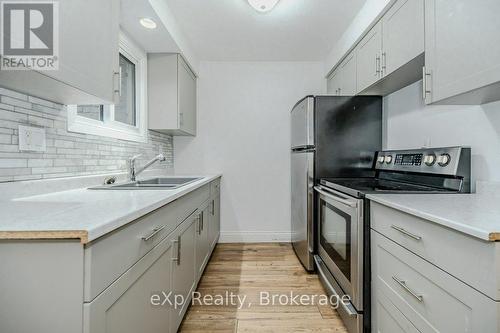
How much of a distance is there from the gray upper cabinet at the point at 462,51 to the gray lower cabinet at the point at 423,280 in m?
0.62

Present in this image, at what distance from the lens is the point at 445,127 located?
1712 millimetres

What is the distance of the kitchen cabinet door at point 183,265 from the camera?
141 cm

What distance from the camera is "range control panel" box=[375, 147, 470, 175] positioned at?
4.89ft

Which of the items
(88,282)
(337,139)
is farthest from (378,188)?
(88,282)

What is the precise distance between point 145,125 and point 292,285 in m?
1.99

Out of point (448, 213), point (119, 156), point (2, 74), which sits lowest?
point (448, 213)

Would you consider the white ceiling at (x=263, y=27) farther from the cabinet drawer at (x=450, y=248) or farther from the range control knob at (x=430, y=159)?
the cabinet drawer at (x=450, y=248)

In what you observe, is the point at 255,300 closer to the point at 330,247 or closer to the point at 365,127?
the point at 330,247

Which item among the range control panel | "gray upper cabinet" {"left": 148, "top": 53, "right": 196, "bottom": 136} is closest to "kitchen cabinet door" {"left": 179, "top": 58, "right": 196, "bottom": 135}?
"gray upper cabinet" {"left": 148, "top": 53, "right": 196, "bottom": 136}

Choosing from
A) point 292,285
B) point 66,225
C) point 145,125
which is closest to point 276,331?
point 292,285

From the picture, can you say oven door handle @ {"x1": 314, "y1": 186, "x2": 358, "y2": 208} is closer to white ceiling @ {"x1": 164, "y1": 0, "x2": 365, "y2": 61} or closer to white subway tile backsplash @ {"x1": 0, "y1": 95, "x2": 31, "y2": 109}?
white ceiling @ {"x1": 164, "y1": 0, "x2": 365, "y2": 61}

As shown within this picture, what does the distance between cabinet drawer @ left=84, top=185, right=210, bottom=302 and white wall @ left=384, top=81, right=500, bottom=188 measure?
5.52ft

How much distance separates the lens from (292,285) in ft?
7.22

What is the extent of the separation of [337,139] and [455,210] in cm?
143
